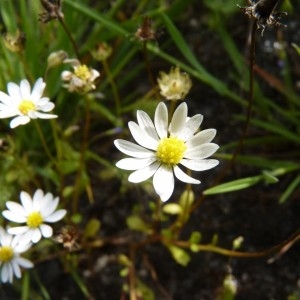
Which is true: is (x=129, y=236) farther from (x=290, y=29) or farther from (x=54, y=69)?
(x=290, y=29)

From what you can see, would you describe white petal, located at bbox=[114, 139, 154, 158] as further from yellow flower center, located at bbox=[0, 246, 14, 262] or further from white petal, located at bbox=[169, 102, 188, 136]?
yellow flower center, located at bbox=[0, 246, 14, 262]

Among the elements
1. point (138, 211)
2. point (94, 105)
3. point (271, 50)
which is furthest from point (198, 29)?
point (138, 211)

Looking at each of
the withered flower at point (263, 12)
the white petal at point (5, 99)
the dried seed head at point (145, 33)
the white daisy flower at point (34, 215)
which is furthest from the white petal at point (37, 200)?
the withered flower at point (263, 12)

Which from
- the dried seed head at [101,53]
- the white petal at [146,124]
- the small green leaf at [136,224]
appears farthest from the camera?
the small green leaf at [136,224]

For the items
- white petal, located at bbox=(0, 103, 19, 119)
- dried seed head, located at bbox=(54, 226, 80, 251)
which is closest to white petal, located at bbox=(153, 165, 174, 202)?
dried seed head, located at bbox=(54, 226, 80, 251)

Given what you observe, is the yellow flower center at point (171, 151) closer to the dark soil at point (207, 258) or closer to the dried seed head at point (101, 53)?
the dried seed head at point (101, 53)

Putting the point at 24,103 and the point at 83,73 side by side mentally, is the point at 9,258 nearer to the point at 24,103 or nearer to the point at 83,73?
the point at 24,103
